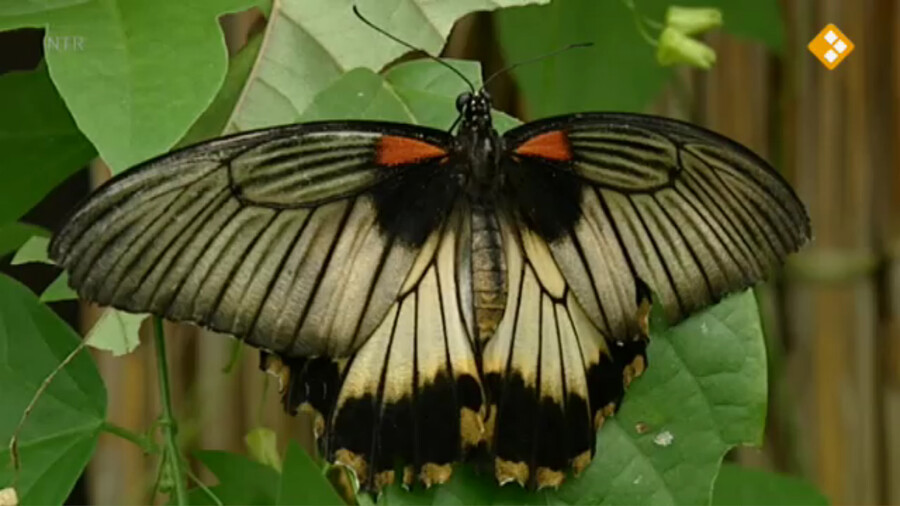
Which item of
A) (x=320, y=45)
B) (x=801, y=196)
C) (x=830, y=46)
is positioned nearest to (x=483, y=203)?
(x=320, y=45)

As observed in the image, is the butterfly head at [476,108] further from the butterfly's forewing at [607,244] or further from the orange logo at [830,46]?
the orange logo at [830,46]

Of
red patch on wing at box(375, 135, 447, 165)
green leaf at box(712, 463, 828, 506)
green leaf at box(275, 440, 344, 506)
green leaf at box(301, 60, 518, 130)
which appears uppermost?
green leaf at box(301, 60, 518, 130)

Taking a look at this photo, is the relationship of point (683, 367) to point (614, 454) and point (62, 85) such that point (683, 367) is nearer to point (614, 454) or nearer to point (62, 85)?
point (614, 454)

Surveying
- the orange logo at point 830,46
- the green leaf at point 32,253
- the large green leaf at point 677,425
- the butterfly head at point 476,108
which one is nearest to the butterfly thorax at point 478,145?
the butterfly head at point 476,108

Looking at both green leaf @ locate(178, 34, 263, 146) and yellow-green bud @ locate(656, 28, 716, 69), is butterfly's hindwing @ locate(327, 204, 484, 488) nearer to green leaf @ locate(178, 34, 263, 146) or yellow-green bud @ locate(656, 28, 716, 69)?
green leaf @ locate(178, 34, 263, 146)

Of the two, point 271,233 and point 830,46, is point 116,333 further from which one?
point 830,46

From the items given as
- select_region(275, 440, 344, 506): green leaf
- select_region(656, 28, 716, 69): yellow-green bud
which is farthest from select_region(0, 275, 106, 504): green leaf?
select_region(656, 28, 716, 69): yellow-green bud
